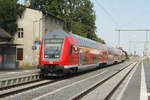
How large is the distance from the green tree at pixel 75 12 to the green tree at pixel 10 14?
11082 millimetres

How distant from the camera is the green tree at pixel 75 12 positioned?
5178cm

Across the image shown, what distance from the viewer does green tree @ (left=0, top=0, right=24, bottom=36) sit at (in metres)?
39.8

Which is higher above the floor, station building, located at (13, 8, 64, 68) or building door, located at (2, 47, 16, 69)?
station building, located at (13, 8, 64, 68)

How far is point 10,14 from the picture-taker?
40281 mm

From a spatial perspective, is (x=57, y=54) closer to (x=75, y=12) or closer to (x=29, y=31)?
(x=29, y=31)

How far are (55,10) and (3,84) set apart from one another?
37289 mm

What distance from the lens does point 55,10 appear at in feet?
169

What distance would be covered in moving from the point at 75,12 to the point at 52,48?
133 ft

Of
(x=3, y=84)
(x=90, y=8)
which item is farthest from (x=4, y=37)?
(x=90, y=8)

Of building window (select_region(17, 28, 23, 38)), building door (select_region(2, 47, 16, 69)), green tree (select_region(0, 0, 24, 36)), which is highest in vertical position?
green tree (select_region(0, 0, 24, 36))

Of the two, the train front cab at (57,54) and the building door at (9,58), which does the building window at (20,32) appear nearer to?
the building door at (9,58)

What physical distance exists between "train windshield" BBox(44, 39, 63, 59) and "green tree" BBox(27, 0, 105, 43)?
101 feet

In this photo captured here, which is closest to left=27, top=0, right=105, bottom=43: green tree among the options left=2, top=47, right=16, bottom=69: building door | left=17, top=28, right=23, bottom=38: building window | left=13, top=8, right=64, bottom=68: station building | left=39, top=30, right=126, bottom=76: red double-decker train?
left=13, top=8, right=64, bottom=68: station building

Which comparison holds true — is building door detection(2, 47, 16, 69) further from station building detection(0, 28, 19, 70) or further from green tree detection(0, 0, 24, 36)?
green tree detection(0, 0, 24, 36)
